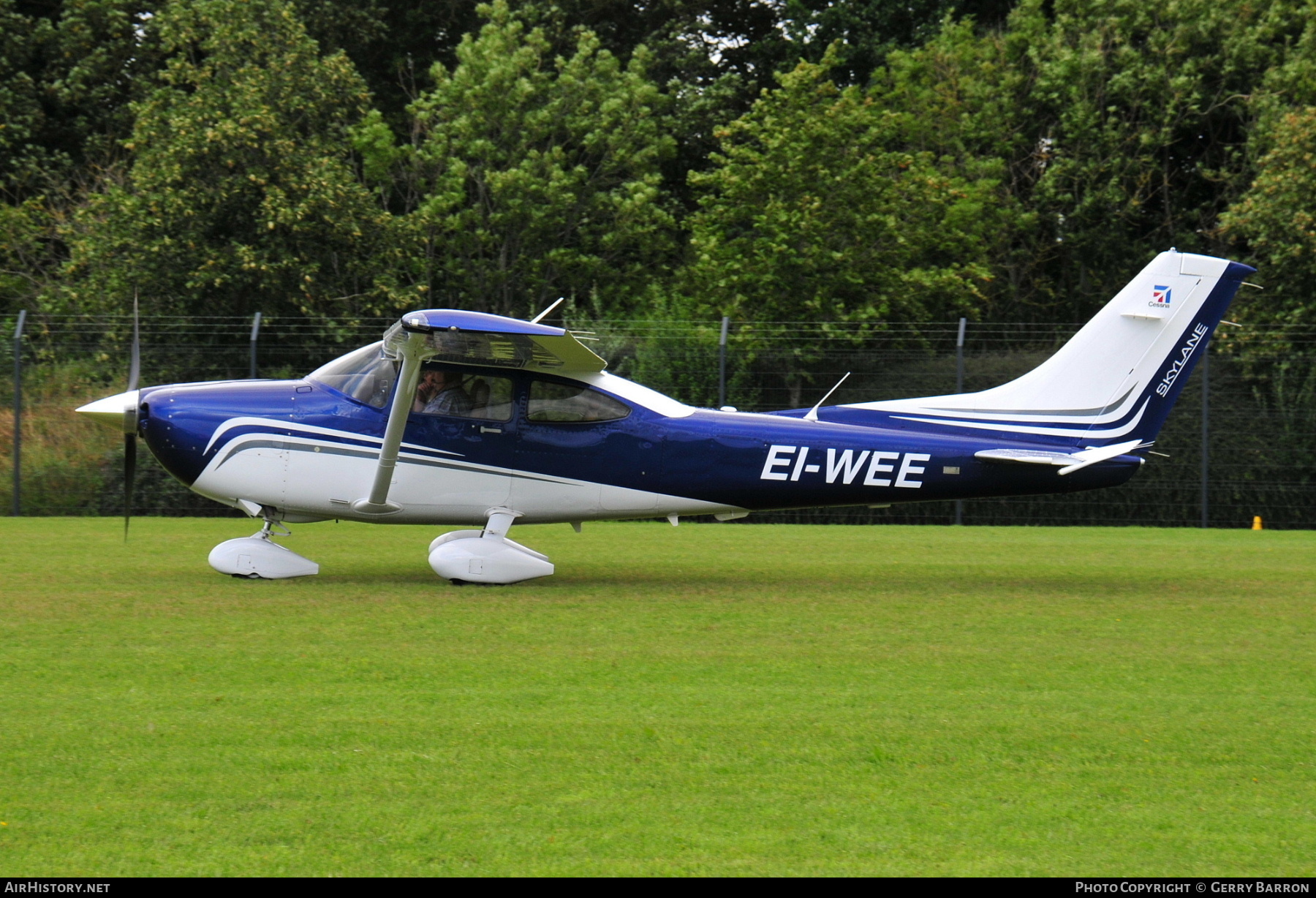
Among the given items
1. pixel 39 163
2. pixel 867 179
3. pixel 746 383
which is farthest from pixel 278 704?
pixel 39 163

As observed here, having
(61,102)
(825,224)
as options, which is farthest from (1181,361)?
(61,102)

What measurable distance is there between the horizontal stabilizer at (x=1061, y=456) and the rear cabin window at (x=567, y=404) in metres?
3.17

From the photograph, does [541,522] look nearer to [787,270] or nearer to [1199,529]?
[1199,529]

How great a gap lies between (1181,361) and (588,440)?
511 cm

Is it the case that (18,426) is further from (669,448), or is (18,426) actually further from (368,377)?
(669,448)

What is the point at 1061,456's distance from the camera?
11422 millimetres

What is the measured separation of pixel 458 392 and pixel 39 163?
2191 cm

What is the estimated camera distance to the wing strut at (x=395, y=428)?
Answer: 10602 millimetres

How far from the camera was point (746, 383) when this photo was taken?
19.9 metres

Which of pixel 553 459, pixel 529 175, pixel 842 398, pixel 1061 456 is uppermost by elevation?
pixel 529 175

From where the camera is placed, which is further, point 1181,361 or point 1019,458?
point 1181,361

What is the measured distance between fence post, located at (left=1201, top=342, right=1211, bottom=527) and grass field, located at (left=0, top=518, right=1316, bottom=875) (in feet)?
25.8

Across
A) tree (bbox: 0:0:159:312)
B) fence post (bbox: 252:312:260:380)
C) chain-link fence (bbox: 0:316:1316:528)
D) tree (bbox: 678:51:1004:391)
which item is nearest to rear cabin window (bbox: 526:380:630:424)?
chain-link fence (bbox: 0:316:1316:528)
